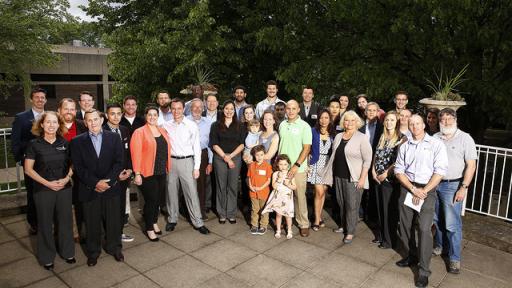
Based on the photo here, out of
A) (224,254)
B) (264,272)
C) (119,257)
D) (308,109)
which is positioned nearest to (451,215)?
(264,272)

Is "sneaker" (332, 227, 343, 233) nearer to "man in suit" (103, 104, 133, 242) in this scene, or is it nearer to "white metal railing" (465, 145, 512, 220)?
"white metal railing" (465, 145, 512, 220)

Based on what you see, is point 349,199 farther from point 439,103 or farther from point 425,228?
point 439,103

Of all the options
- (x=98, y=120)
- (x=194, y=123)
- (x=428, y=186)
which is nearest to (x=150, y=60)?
(x=194, y=123)

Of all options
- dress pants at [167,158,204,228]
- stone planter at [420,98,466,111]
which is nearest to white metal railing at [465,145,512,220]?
stone planter at [420,98,466,111]

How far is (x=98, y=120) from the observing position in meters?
4.14

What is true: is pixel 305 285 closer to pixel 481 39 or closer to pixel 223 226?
pixel 223 226

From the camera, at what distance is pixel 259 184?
5.27 meters

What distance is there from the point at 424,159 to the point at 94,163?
356 cm

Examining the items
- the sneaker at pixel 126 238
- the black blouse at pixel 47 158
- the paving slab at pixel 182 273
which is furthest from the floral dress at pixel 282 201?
the black blouse at pixel 47 158

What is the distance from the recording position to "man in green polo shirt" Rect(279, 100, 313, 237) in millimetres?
5094

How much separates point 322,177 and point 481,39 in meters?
4.56

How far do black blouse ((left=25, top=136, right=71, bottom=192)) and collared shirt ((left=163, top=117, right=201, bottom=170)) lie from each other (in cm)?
136

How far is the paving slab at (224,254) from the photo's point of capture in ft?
14.4

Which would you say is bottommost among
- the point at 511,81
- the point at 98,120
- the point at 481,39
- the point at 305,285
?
the point at 305,285
